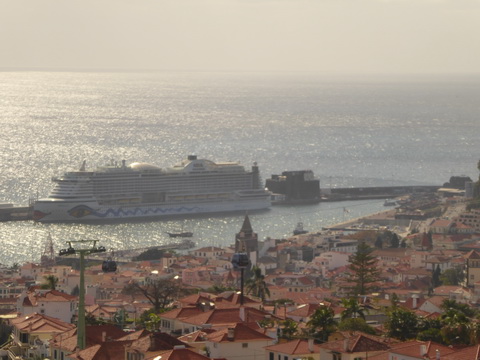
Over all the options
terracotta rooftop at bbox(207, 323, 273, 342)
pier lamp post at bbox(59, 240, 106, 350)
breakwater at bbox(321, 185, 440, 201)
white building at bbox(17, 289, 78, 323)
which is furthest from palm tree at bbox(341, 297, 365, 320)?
breakwater at bbox(321, 185, 440, 201)

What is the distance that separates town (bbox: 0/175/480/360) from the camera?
23.3m

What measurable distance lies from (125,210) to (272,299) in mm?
52039

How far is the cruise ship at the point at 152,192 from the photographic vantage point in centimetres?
9569

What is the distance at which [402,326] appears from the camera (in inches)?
1102

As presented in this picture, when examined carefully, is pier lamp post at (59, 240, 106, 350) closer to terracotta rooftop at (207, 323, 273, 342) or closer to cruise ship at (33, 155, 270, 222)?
terracotta rooftop at (207, 323, 273, 342)

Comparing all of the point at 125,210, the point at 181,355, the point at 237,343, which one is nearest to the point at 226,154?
the point at 125,210

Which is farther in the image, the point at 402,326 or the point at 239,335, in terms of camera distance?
the point at 402,326

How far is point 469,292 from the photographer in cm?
4703

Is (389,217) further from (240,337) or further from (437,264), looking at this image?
(240,337)

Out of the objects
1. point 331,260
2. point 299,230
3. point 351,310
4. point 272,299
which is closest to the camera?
point 351,310

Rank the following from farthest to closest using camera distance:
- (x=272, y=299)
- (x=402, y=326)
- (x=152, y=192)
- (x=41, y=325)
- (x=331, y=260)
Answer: (x=152, y=192) < (x=331, y=260) < (x=272, y=299) < (x=402, y=326) < (x=41, y=325)

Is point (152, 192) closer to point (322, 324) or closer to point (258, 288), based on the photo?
point (258, 288)

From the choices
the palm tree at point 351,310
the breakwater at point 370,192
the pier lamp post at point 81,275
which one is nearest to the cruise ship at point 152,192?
the breakwater at point 370,192

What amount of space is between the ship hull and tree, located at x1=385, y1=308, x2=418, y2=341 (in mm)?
62616
